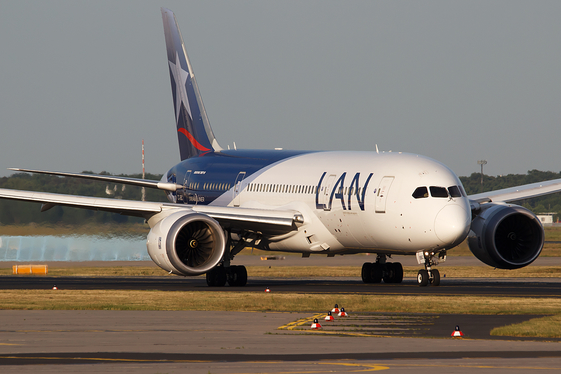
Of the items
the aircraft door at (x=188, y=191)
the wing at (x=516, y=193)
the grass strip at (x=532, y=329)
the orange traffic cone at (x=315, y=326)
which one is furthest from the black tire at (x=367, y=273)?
the orange traffic cone at (x=315, y=326)

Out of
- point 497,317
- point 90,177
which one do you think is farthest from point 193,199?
point 497,317

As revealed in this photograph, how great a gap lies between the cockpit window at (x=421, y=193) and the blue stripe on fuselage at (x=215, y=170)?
24.8 ft

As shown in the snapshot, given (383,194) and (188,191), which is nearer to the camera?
(383,194)

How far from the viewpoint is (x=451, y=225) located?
2744 cm

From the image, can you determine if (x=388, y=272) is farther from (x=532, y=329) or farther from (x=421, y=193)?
(x=532, y=329)

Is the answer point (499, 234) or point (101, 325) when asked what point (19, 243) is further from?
point (101, 325)

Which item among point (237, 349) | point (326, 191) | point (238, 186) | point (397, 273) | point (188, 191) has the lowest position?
point (237, 349)

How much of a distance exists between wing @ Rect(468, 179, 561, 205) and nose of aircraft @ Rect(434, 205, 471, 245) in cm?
532

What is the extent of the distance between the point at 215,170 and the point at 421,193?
37.0 feet

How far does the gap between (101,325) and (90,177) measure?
19456mm

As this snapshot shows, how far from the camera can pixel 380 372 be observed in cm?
1199

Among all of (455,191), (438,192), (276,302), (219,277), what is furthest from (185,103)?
(276,302)

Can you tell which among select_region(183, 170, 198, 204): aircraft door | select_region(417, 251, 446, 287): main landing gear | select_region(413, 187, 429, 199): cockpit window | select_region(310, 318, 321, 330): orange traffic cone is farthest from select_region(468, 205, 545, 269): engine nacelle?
select_region(310, 318, 321, 330): orange traffic cone

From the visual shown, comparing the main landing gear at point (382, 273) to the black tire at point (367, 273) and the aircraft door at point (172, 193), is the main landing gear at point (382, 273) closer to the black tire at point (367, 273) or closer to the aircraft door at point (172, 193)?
the black tire at point (367, 273)
